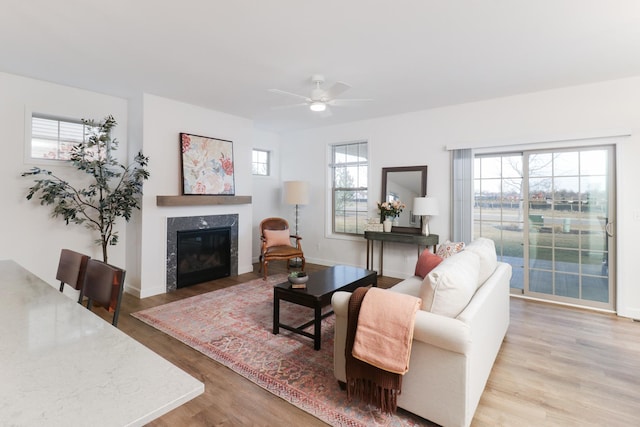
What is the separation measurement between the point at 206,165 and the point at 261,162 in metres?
1.79

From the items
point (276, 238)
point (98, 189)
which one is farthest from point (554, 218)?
point (98, 189)

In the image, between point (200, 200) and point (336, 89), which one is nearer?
point (336, 89)

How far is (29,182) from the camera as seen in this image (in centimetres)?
361

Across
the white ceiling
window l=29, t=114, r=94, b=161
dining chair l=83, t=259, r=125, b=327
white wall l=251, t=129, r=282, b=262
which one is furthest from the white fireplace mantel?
dining chair l=83, t=259, r=125, b=327

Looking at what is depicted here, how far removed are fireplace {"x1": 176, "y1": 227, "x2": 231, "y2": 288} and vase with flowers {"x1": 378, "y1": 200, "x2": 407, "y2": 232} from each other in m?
2.53

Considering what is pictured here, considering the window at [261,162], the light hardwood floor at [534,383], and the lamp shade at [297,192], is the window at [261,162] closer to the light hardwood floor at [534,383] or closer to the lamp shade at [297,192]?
the lamp shade at [297,192]

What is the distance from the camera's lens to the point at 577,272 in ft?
12.9

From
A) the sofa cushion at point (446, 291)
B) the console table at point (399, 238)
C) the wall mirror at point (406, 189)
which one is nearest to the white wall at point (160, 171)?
the console table at point (399, 238)

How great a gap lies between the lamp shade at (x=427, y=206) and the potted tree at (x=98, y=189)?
374 centimetres

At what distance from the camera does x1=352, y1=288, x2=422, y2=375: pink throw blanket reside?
5.65 ft

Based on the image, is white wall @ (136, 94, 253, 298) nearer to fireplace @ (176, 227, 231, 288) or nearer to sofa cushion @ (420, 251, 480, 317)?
fireplace @ (176, 227, 231, 288)

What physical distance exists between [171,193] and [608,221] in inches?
219

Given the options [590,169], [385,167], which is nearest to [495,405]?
[590,169]

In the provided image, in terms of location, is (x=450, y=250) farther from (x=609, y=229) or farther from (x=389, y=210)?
(x=609, y=229)
